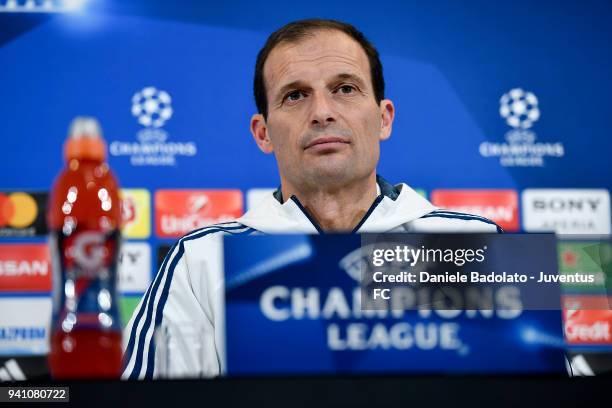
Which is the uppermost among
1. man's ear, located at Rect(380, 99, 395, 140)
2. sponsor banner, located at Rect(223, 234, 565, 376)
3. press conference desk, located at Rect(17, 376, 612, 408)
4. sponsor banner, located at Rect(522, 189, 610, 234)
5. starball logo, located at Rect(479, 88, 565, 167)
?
starball logo, located at Rect(479, 88, 565, 167)

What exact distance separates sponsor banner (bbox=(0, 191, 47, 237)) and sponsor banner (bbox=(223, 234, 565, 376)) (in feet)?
5.91

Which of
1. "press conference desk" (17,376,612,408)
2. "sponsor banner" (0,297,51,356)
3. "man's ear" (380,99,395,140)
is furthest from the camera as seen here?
"sponsor banner" (0,297,51,356)

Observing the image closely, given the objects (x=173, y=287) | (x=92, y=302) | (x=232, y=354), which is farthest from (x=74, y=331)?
(x=173, y=287)

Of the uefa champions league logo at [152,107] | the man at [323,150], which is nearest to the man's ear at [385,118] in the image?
the man at [323,150]

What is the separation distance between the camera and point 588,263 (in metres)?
0.71

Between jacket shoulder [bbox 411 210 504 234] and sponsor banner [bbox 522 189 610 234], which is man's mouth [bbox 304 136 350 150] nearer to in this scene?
jacket shoulder [bbox 411 210 504 234]

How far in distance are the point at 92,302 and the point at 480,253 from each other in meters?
0.36

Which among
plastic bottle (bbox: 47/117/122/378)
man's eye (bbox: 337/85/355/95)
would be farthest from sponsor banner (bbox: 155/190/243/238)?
plastic bottle (bbox: 47/117/122/378)

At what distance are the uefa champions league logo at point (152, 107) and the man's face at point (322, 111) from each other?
2.41 feet

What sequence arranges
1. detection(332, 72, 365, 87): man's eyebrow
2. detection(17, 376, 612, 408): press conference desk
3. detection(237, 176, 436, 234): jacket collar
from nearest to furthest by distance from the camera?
detection(17, 376, 612, 408): press conference desk → detection(237, 176, 436, 234): jacket collar → detection(332, 72, 365, 87): man's eyebrow

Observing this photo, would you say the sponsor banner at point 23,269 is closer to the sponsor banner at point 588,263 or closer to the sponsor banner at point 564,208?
the sponsor banner at point 564,208

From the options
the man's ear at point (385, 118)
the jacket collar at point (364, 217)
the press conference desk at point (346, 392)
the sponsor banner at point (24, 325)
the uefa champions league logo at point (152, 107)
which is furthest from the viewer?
the uefa champions league logo at point (152, 107)

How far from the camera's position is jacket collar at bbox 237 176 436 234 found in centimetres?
150

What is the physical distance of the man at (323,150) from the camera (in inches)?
60.4
